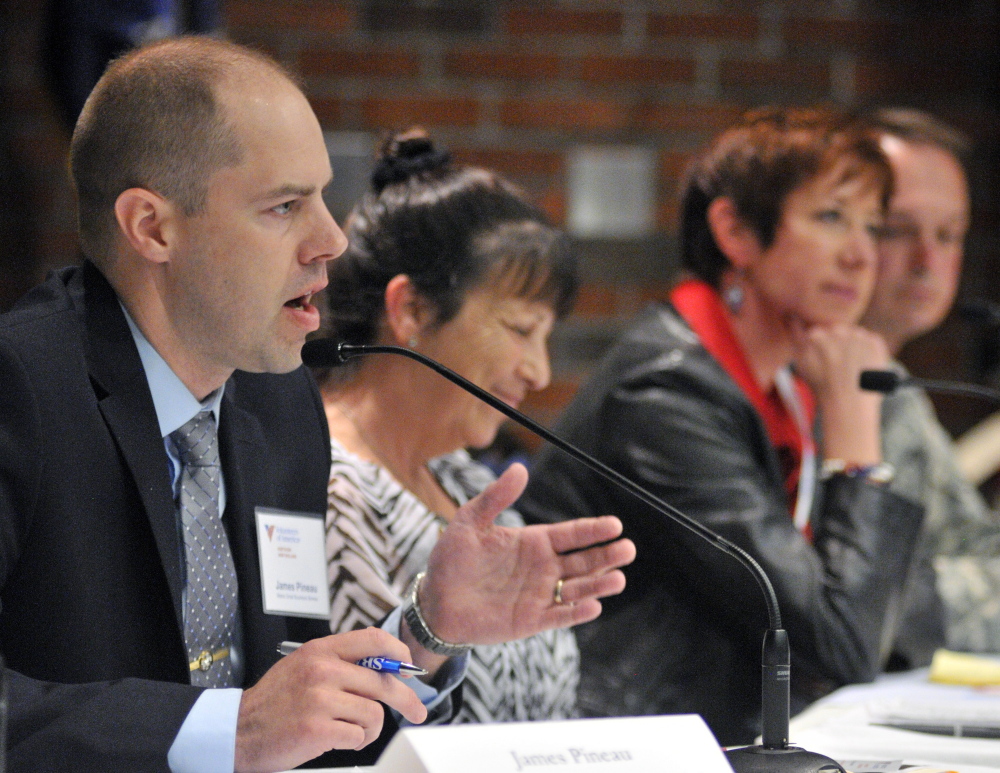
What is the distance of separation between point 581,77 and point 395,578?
85.3 inches

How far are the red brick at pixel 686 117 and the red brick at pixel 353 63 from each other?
670 millimetres

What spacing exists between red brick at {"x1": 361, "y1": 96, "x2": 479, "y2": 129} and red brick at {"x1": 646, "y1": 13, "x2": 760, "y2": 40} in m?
0.55

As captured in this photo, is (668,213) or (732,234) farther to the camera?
(668,213)

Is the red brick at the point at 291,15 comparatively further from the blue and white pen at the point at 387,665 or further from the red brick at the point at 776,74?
the blue and white pen at the point at 387,665

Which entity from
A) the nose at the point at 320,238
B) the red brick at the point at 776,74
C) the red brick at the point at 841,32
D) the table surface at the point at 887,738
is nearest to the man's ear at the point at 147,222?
the nose at the point at 320,238

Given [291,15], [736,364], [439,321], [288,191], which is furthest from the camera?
[291,15]

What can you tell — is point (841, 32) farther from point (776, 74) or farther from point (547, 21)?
point (547, 21)

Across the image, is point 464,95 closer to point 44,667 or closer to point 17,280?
point 17,280

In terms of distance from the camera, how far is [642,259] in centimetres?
365

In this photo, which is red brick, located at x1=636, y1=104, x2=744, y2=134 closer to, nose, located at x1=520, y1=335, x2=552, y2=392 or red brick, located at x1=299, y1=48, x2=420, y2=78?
red brick, located at x1=299, y1=48, x2=420, y2=78

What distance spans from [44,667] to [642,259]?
2623 millimetres

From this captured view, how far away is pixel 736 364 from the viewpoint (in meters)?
2.34

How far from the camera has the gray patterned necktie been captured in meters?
1.36

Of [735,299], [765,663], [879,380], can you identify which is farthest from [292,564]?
[735,299]
